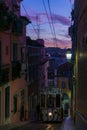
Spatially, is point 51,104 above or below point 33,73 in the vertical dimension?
below

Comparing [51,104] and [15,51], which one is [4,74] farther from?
[15,51]

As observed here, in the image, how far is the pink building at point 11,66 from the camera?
86.4ft

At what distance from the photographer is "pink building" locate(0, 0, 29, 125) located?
26.3m

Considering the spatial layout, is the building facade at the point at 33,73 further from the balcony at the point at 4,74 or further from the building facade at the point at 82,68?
the building facade at the point at 82,68

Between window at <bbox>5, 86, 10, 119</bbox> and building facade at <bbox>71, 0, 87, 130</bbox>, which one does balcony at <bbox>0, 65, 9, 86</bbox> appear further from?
building facade at <bbox>71, 0, 87, 130</bbox>

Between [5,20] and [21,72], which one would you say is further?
[21,72]

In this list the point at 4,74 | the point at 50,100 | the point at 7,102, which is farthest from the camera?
the point at 50,100

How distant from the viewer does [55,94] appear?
31.0 m

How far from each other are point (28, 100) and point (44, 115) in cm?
787

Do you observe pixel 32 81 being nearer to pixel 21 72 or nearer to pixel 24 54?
pixel 24 54

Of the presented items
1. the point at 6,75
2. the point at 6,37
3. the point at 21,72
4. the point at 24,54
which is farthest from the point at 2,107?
the point at 24,54

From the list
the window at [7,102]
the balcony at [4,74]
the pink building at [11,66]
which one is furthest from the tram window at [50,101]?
the balcony at [4,74]

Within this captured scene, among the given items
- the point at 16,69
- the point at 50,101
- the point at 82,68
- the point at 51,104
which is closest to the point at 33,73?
the point at 16,69

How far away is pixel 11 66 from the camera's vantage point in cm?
3031
